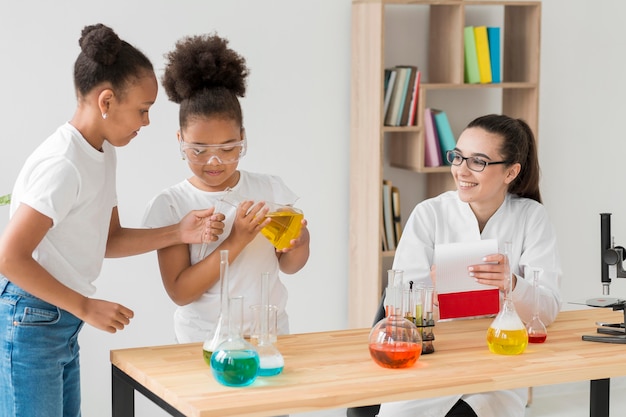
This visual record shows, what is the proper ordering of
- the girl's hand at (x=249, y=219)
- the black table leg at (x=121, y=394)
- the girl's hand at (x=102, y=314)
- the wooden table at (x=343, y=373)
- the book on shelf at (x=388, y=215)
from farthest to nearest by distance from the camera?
1. the book on shelf at (x=388, y=215)
2. the girl's hand at (x=249, y=219)
3. the black table leg at (x=121, y=394)
4. the girl's hand at (x=102, y=314)
5. the wooden table at (x=343, y=373)

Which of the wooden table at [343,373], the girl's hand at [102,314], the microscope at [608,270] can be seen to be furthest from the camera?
the microscope at [608,270]

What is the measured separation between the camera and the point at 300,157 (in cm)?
410

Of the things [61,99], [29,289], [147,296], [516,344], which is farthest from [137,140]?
[516,344]

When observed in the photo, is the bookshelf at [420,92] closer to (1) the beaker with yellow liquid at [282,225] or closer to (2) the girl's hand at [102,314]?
(1) the beaker with yellow liquid at [282,225]

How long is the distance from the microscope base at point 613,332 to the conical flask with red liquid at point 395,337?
575 mm

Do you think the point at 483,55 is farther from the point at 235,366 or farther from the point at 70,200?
the point at 235,366

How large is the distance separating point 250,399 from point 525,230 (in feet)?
4.09

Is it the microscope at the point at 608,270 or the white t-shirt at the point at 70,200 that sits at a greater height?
the white t-shirt at the point at 70,200

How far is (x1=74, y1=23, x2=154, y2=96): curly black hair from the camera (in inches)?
83.7

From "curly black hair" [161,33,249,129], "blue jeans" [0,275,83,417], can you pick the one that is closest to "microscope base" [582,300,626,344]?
"curly black hair" [161,33,249,129]

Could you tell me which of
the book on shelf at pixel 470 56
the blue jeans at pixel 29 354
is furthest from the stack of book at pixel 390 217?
the blue jeans at pixel 29 354

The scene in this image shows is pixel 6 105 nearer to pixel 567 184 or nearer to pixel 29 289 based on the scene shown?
pixel 29 289

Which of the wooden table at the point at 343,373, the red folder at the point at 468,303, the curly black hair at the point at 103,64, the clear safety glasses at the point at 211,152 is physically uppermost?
the curly black hair at the point at 103,64

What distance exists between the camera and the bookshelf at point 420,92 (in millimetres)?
4012
